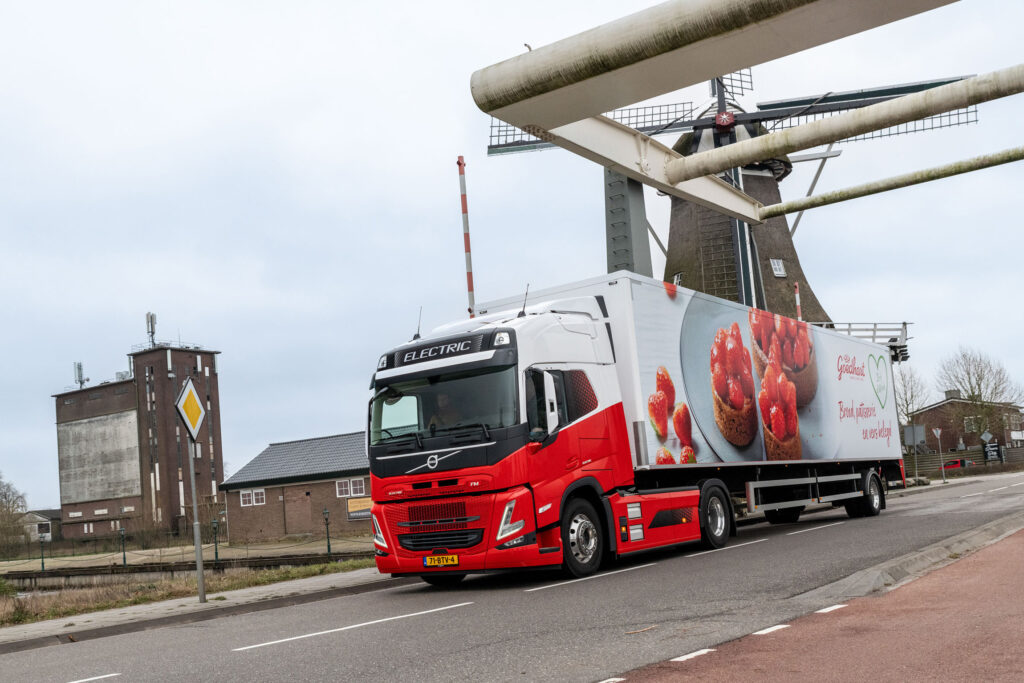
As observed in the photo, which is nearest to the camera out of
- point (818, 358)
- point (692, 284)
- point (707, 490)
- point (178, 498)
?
point (707, 490)

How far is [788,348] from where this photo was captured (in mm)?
18750

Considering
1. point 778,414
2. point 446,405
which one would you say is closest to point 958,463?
point 778,414

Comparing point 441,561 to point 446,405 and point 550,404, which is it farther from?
point 550,404

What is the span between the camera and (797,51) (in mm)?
12820

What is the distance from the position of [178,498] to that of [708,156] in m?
82.6

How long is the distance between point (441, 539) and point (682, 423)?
4522 millimetres

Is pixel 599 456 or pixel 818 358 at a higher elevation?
pixel 818 358

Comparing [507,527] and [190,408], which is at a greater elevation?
[190,408]

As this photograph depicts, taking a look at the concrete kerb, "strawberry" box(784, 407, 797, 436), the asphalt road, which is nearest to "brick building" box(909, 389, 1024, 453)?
"strawberry" box(784, 407, 797, 436)

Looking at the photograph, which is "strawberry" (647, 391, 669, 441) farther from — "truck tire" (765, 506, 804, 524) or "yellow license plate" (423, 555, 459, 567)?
"truck tire" (765, 506, 804, 524)

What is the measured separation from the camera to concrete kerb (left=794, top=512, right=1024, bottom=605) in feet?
28.5

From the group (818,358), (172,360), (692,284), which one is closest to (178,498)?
(172,360)

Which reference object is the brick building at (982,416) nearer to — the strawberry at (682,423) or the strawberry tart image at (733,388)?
the strawberry tart image at (733,388)

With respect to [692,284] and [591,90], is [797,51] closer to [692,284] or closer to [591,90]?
[591,90]
